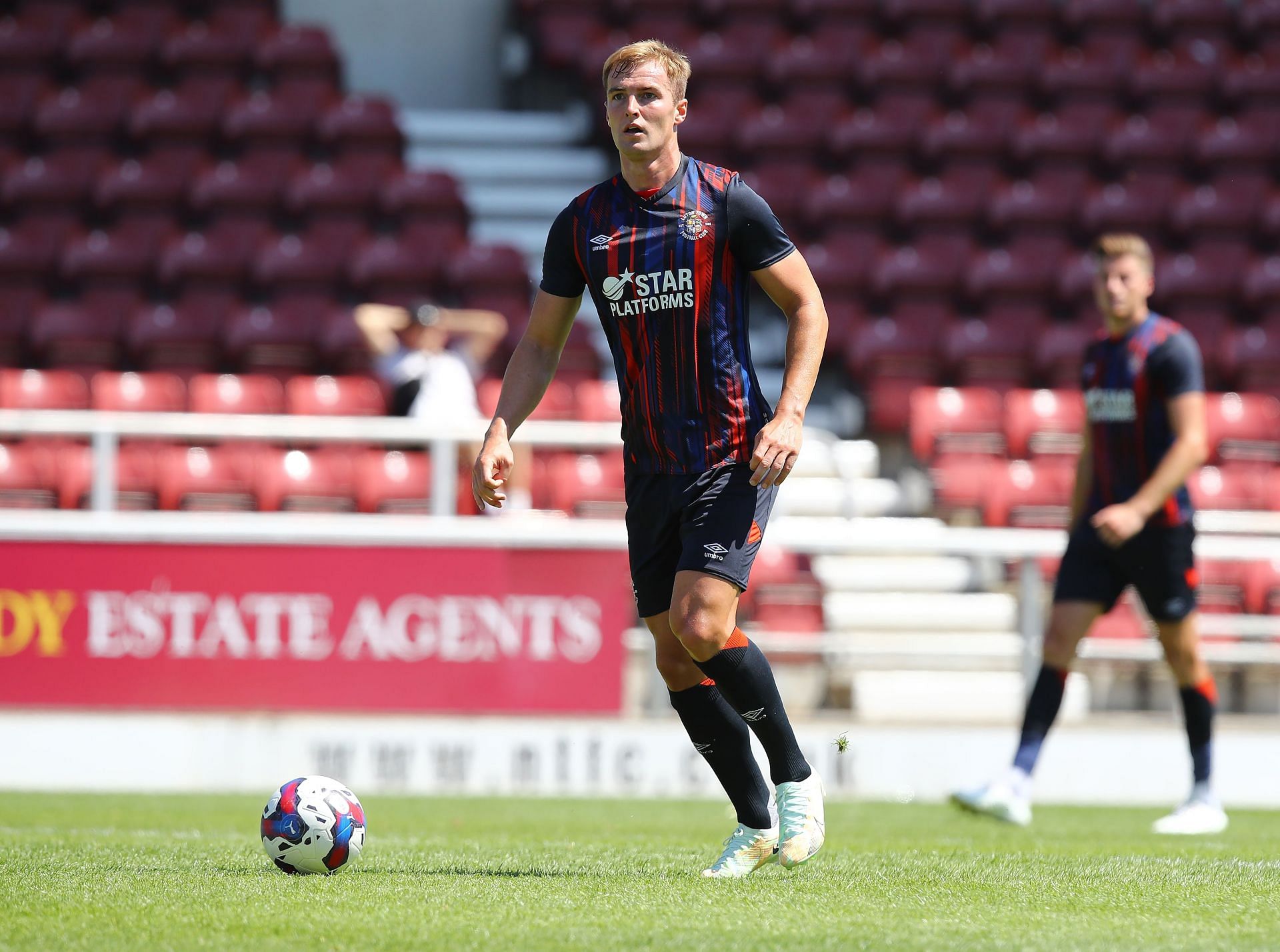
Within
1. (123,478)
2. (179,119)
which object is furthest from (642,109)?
(179,119)

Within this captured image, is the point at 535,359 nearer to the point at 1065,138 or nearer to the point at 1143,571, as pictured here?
the point at 1143,571

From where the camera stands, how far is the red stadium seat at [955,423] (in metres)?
11.9

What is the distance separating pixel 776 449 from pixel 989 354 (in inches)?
368

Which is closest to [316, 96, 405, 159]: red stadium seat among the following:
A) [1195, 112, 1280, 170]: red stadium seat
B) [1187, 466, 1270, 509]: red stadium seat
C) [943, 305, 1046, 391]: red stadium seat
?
[943, 305, 1046, 391]: red stadium seat

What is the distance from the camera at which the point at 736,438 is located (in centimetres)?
460

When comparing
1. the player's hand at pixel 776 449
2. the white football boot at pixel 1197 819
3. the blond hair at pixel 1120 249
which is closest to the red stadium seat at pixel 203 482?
the blond hair at pixel 1120 249

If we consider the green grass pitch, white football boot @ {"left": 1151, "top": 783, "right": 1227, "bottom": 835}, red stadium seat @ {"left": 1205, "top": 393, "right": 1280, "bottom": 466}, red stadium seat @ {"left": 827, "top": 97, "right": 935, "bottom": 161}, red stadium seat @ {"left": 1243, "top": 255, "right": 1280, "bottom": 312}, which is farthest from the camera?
red stadium seat @ {"left": 827, "top": 97, "right": 935, "bottom": 161}

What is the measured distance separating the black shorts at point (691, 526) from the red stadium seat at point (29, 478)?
6.65 metres

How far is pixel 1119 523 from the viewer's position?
21.4 feet

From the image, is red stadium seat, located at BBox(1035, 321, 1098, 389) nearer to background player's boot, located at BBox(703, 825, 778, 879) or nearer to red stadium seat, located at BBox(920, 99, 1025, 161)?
red stadium seat, located at BBox(920, 99, 1025, 161)

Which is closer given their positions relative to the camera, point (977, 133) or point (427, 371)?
point (427, 371)

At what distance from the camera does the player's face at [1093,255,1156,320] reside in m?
6.98

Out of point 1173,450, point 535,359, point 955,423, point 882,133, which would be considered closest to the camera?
point 535,359

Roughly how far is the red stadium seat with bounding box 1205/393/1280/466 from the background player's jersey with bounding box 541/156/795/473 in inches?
330
